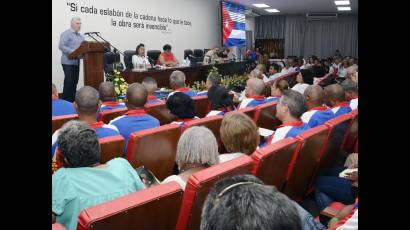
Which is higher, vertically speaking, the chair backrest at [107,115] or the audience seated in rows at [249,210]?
the chair backrest at [107,115]

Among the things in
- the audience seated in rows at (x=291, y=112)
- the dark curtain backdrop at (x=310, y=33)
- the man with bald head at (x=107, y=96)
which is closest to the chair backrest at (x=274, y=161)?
the audience seated in rows at (x=291, y=112)

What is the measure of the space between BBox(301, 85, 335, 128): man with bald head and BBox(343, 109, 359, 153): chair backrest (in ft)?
0.80

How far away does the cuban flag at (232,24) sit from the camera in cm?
1373

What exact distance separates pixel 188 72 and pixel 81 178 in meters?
7.38

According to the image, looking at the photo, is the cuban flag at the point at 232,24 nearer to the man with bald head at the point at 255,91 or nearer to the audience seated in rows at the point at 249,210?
the man with bald head at the point at 255,91

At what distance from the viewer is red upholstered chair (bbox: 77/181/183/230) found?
46.7 inches

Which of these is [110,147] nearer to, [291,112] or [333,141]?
[291,112]

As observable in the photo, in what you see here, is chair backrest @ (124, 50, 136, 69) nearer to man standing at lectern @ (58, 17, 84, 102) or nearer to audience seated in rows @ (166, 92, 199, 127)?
man standing at lectern @ (58, 17, 84, 102)

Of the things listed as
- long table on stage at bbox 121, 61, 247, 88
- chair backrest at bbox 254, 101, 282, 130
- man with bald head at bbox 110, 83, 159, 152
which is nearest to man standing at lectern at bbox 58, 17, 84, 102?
long table on stage at bbox 121, 61, 247, 88

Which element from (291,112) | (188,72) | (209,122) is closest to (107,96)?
(209,122)

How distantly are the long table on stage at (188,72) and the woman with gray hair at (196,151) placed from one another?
5173 millimetres

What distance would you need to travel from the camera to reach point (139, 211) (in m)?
1.29
